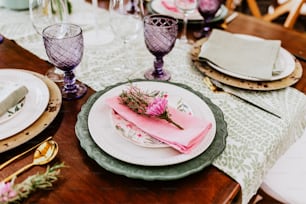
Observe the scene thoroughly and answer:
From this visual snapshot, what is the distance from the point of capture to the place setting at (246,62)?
0.81m

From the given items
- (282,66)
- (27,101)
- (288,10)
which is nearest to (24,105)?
(27,101)

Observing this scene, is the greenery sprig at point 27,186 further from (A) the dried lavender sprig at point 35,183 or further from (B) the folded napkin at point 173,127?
(B) the folded napkin at point 173,127

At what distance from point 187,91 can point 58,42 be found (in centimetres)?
28

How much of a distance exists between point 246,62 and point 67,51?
427 millimetres

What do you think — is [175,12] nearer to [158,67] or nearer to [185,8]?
[185,8]

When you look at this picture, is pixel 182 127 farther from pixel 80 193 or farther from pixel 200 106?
pixel 80 193

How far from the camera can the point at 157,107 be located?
635mm

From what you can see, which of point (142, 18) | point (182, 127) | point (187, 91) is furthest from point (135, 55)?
point (182, 127)

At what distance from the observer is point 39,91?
2.42 ft

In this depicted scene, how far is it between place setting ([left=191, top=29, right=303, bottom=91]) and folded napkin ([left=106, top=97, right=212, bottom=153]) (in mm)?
208

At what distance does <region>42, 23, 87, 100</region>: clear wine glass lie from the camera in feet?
2.35

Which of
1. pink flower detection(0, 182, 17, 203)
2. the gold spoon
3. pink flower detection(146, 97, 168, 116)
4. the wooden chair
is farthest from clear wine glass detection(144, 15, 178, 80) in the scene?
the wooden chair

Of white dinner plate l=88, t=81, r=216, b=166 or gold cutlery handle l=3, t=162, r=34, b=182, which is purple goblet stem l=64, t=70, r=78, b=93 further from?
gold cutlery handle l=3, t=162, r=34, b=182

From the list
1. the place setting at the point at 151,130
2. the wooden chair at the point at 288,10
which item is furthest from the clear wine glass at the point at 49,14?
the wooden chair at the point at 288,10
